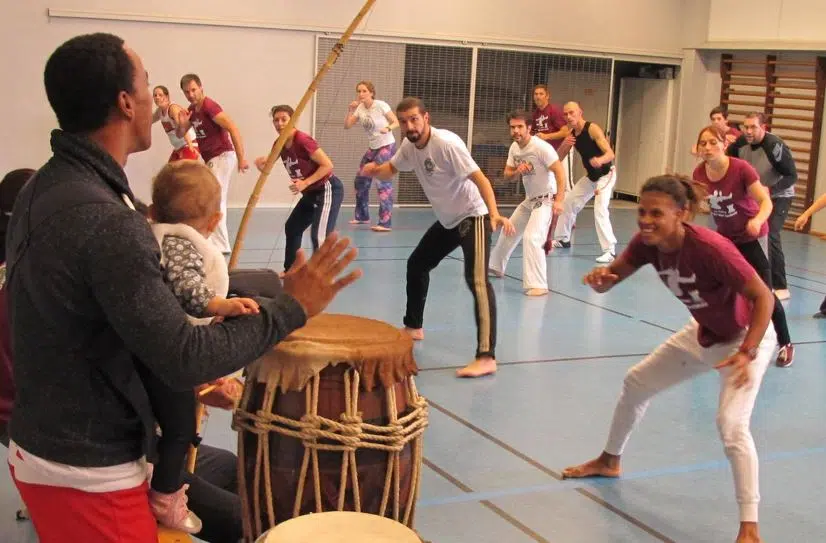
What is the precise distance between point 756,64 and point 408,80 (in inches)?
196

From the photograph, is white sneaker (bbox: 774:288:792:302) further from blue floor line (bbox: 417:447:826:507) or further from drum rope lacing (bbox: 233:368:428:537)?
drum rope lacing (bbox: 233:368:428:537)

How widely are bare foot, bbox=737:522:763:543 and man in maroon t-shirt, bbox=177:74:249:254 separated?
617 centimetres

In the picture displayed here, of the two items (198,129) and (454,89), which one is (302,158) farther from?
(454,89)

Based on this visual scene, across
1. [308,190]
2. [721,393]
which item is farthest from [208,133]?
[721,393]

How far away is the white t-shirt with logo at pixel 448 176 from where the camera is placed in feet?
18.9

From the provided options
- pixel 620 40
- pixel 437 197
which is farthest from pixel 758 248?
pixel 620 40

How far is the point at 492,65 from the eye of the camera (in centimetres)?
1404

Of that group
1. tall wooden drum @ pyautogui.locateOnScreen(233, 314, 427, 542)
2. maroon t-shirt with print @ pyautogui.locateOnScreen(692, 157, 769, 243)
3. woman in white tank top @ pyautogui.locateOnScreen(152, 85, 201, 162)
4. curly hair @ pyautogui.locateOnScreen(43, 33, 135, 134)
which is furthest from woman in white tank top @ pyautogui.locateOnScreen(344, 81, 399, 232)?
curly hair @ pyautogui.locateOnScreen(43, 33, 135, 134)

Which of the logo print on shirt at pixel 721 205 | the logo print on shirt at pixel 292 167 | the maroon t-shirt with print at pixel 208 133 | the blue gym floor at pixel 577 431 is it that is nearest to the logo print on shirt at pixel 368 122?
the maroon t-shirt with print at pixel 208 133

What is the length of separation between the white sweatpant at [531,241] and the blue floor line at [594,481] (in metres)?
3.53

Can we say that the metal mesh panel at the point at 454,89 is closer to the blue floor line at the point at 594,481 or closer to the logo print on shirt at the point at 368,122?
the logo print on shirt at the point at 368,122

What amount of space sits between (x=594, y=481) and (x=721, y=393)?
2.55ft

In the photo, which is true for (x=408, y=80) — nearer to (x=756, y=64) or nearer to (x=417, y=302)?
(x=756, y=64)

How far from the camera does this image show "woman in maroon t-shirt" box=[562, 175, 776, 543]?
354cm
